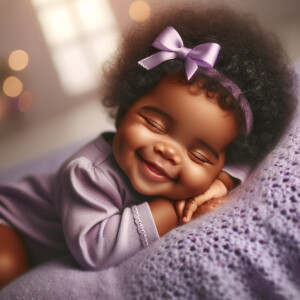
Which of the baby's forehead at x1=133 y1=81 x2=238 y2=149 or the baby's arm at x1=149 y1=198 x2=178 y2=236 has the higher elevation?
the baby's forehead at x1=133 y1=81 x2=238 y2=149

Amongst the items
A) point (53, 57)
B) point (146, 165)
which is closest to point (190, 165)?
point (146, 165)

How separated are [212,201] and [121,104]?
0.27 m

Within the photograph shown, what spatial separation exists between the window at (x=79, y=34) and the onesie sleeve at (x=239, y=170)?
16.5 inches

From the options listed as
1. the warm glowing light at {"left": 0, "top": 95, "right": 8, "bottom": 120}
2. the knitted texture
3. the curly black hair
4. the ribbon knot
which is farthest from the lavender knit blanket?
the warm glowing light at {"left": 0, "top": 95, "right": 8, "bottom": 120}

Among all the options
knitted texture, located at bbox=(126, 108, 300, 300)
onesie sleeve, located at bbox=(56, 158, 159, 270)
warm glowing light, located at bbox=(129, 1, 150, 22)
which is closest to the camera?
knitted texture, located at bbox=(126, 108, 300, 300)

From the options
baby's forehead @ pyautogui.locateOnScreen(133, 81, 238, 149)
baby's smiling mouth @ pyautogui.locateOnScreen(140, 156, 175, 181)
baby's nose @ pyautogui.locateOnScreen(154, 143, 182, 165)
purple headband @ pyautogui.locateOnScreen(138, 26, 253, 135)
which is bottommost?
baby's smiling mouth @ pyautogui.locateOnScreen(140, 156, 175, 181)

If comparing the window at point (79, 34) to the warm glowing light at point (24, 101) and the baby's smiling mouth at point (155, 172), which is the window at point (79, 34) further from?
the baby's smiling mouth at point (155, 172)

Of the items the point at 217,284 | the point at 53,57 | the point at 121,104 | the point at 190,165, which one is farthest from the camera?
the point at 53,57

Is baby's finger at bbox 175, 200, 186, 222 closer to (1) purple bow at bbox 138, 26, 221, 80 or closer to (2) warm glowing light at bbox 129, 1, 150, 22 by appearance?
(1) purple bow at bbox 138, 26, 221, 80

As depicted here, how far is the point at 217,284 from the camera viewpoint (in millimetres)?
448

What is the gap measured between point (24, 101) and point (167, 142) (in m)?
0.60

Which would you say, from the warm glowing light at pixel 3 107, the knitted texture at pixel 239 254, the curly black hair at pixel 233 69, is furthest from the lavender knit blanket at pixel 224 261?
the warm glowing light at pixel 3 107

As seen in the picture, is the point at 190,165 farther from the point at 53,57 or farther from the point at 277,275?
the point at 53,57

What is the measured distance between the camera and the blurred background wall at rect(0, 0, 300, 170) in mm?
918
